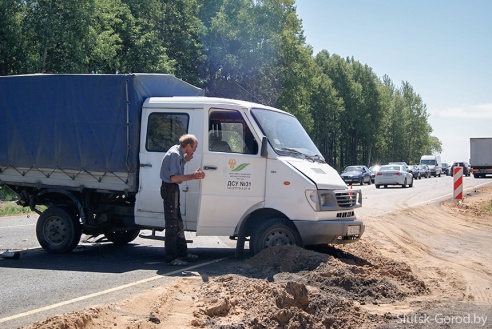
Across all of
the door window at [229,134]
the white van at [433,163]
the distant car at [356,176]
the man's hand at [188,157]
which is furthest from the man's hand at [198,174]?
the white van at [433,163]

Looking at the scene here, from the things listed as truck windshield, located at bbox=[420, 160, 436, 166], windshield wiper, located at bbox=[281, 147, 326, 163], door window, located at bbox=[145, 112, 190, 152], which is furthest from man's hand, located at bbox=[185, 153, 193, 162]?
truck windshield, located at bbox=[420, 160, 436, 166]

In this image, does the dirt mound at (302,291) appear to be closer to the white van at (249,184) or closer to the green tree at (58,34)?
the white van at (249,184)

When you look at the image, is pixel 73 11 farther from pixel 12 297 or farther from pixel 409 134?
pixel 409 134

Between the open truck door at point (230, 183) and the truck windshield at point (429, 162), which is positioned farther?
the truck windshield at point (429, 162)

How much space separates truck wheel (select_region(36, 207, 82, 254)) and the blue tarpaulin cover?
2.89 ft

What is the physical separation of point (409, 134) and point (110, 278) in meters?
110

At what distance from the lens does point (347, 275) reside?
23.8 ft

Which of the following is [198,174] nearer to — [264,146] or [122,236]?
[264,146]

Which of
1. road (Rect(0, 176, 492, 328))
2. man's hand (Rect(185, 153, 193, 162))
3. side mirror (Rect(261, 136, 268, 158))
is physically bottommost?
road (Rect(0, 176, 492, 328))

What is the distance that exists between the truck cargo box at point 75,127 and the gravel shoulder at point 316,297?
117 inches

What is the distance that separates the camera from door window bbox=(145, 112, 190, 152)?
9.45 metres

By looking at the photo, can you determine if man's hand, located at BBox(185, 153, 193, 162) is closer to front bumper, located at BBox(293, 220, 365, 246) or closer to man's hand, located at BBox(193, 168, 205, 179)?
man's hand, located at BBox(193, 168, 205, 179)

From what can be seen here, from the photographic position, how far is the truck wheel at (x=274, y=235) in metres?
8.77

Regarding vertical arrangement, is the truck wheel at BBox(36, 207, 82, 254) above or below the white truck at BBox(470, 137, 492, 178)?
below
